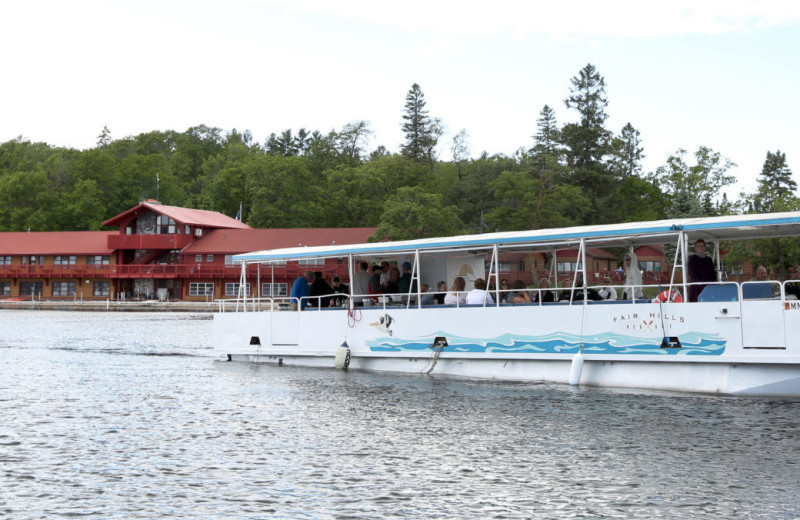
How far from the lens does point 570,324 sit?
65.2ft

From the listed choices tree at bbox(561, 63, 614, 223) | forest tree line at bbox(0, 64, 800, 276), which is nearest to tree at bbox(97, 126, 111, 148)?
forest tree line at bbox(0, 64, 800, 276)

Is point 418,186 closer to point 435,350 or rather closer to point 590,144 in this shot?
point 590,144

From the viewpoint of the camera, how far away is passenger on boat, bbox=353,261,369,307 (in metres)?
24.2

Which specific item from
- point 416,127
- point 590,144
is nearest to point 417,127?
point 416,127

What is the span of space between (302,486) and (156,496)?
190 centimetres

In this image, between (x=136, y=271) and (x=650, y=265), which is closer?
(x=650, y=265)

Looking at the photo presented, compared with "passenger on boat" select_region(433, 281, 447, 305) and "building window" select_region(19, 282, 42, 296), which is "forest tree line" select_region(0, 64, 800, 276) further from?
"passenger on boat" select_region(433, 281, 447, 305)

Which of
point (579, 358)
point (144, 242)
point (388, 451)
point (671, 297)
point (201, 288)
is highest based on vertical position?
point (144, 242)

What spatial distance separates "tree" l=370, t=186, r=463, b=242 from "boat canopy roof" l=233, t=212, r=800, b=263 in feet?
189

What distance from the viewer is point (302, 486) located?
12.3 meters

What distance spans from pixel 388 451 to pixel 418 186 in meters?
74.0

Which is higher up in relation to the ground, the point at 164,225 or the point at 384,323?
the point at 164,225

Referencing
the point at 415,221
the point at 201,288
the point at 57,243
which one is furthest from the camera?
the point at 57,243

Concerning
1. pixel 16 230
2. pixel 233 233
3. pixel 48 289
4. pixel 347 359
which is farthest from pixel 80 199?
pixel 347 359
